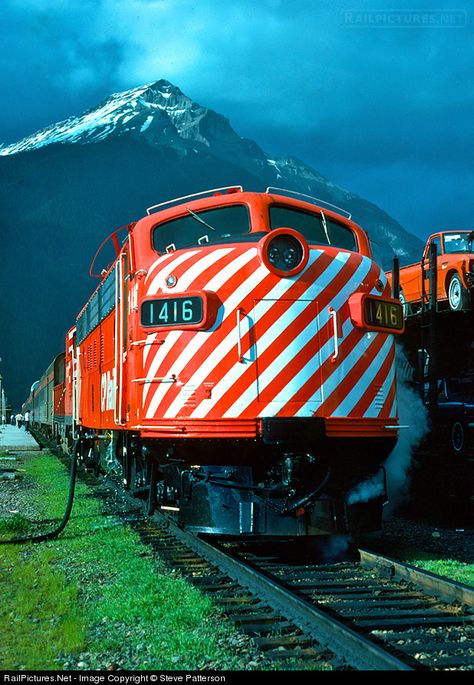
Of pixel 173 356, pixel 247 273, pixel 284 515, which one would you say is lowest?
pixel 284 515

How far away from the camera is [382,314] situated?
7.19m

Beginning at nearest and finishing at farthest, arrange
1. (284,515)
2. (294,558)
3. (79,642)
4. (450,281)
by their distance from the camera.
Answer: (79,642) < (284,515) < (294,558) < (450,281)

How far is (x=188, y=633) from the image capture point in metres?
4.77

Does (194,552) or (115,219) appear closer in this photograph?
(194,552)

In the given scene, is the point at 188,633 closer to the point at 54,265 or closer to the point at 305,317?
the point at 305,317

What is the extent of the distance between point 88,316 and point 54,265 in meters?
154

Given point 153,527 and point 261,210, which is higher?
point 261,210

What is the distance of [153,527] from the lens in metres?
8.98

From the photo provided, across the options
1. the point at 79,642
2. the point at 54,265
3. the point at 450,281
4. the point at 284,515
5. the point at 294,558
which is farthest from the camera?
the point at 54,265

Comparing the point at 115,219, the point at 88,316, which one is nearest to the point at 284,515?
the point at 88,316

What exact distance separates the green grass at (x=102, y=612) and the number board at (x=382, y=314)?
2.85 m

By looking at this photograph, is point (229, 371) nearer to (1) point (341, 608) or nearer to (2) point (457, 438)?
(1) point (341, 608)

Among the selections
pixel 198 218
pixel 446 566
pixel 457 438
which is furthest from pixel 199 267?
pixel 457 438

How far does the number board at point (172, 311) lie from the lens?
Result: 6676 millimetres
